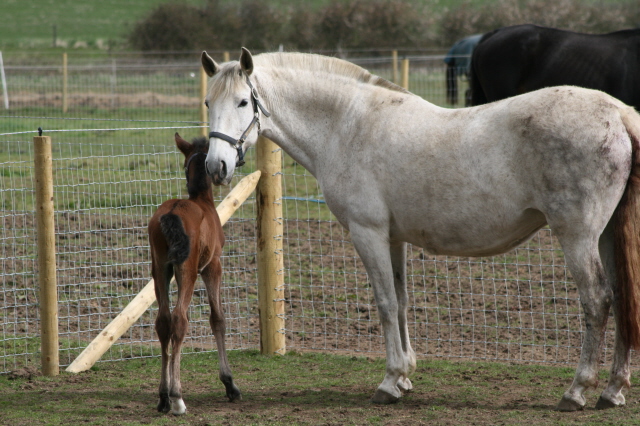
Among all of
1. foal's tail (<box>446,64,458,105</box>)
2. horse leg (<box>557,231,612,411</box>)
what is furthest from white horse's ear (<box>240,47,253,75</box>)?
foal's tail (<box>446,64,458,105</box>)

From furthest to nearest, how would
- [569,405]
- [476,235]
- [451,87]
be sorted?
[451,87] < [476,235] < [569,405]

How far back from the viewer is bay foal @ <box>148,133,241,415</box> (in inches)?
158

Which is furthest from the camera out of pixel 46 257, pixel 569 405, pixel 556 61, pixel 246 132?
pixel 556 61

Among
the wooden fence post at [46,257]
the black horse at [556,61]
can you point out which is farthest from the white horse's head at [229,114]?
the black horse at [556,61]

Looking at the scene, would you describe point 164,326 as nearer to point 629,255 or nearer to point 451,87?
point 629,255

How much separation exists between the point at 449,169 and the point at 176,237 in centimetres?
158

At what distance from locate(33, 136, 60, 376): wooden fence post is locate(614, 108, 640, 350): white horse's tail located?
3.58 metres

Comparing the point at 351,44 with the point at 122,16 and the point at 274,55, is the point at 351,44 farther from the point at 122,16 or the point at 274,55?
the point at 274,55

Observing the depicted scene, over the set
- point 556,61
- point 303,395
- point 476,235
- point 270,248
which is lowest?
point 303,395

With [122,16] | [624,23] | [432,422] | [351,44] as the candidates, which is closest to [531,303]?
[432,422]

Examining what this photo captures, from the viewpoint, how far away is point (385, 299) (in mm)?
4480

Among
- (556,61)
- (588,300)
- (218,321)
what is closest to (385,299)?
(218,321)

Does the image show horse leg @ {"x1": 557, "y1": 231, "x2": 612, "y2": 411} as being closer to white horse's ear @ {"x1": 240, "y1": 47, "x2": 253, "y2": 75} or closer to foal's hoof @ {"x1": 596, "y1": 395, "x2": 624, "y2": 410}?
foal's hoof @ {"x1": 596, "y1": 395, "x2": 624, "y2": 410}

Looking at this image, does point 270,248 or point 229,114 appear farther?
point 270,248
